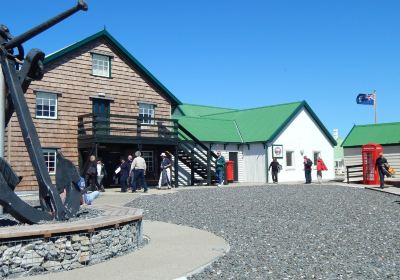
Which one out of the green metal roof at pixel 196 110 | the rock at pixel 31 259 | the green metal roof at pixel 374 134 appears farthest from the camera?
the green metal roof at pixel 196 110

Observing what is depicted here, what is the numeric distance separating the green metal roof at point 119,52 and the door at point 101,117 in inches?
103

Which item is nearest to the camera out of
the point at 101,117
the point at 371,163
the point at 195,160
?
the point at 101,117

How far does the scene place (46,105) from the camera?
Answer: 69.9 ft

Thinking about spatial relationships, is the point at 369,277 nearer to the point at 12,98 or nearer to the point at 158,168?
the point at 12,98

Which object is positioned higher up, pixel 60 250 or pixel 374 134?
pixel 374 134

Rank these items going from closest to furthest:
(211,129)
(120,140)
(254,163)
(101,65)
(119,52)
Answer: (120,140), (101,65), (119,52), (254,163), (211,129)

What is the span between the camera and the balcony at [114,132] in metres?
20.8

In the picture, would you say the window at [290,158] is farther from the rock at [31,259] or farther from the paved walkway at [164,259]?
the rock at [31,259]

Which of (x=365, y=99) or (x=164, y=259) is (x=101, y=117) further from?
(x=365, y=99)

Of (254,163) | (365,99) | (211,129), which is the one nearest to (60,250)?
(211,129)

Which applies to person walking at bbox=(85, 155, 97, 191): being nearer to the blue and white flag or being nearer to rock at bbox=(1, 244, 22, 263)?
rock at bbox=(1, 244, 22, 263)

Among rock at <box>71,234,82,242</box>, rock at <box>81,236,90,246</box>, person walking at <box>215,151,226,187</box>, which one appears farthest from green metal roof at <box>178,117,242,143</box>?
rock at <box>71,234,82,242</box>

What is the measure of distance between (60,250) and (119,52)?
19021 millimetres

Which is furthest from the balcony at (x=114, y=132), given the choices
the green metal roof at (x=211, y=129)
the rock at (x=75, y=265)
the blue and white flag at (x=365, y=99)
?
the blue and white flag at (x=365, y=99)
